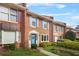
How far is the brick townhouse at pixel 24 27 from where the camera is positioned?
3.72 m

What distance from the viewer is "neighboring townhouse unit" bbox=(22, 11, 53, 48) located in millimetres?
3830

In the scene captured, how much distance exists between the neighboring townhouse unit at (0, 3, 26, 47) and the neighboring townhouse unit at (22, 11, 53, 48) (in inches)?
4.7

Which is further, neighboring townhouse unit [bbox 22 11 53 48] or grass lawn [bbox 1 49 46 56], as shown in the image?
neighboring townhouse unit [bbox 22 11 53 48]

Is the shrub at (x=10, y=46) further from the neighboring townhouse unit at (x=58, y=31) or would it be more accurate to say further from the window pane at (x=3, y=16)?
the neighboring townhouse unit at (x=58, y=31)

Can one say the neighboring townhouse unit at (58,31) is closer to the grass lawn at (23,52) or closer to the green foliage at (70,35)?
the green foliage at (70,35)

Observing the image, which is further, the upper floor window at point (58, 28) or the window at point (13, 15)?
the upper floor window at point (58, 28)

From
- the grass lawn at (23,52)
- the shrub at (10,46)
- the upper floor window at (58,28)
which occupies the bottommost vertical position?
the grass lawn at (23,52)

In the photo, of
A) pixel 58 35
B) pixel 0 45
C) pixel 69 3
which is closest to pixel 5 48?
pixel 0 45

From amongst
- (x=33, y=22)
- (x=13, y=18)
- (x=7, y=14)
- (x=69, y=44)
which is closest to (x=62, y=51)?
(x=69, y=44)

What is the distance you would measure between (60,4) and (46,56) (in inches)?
31.8

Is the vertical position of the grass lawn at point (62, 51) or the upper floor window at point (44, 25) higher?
the upper floor window at point (44, 25)

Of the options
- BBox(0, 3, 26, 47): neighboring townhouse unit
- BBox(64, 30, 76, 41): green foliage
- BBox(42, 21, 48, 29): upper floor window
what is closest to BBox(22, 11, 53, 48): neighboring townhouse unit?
BBox(42, 21, 48, 29): upper floor window

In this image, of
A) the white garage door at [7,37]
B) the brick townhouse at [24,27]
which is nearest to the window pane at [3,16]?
the brick townhouse at [24,27]

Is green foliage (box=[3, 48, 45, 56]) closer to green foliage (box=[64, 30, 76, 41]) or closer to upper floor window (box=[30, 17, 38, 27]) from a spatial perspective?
upper floor window (box=[30, 17, 38, 27])
